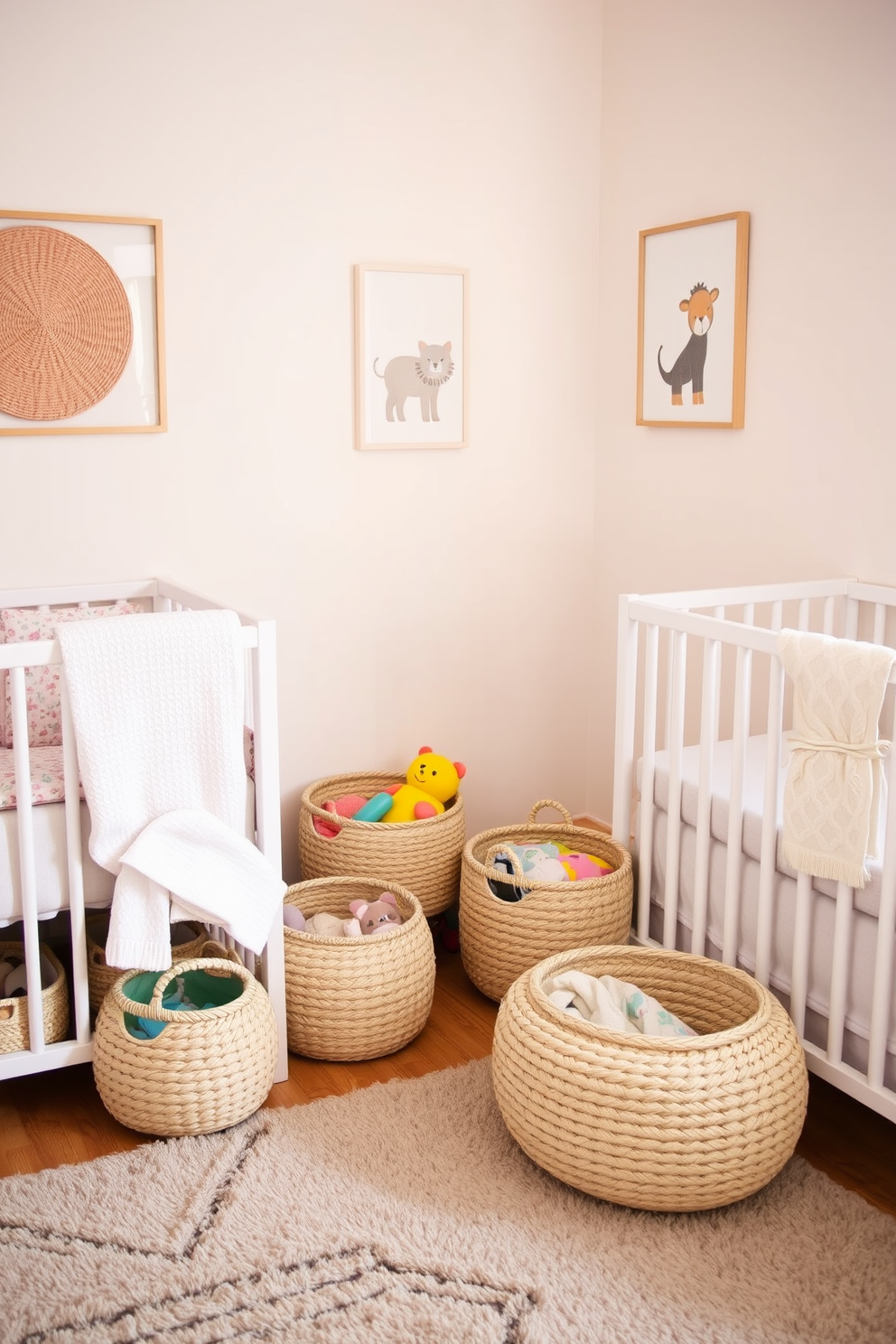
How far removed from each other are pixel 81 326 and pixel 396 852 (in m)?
1.30

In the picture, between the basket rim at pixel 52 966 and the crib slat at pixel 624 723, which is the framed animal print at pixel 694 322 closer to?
the crib slat at pixel 624 723

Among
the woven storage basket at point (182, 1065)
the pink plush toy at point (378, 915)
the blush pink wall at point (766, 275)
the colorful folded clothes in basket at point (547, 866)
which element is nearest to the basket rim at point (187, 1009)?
the woven storage basket at point (182, 1065)

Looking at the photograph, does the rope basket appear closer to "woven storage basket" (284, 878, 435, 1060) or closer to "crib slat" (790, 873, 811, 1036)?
"woven storage basket" (284, 878, 435, 1060)

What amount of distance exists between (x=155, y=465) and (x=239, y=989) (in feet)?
3.84

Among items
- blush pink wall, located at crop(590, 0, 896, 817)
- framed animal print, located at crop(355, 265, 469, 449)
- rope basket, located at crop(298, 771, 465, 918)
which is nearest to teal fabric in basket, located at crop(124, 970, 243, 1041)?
rope basket, located at crop(298, 771, 465, 918)

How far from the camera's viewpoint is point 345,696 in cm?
298

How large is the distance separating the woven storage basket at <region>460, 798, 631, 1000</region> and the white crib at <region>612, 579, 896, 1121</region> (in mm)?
74

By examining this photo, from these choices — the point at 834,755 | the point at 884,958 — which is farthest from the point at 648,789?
the point at 884,958

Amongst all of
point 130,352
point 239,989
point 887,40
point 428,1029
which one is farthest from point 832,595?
point 130,352

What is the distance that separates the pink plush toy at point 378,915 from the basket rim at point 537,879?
0.61ft

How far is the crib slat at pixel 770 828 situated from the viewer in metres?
1.97

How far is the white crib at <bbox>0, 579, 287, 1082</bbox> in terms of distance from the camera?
1916 millimetres

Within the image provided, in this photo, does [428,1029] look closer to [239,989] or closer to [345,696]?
[239,989]

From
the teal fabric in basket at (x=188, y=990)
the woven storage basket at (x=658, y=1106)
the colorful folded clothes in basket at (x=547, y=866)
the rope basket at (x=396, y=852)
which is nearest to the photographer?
the woven storage basket at (x=658, y=1106)
